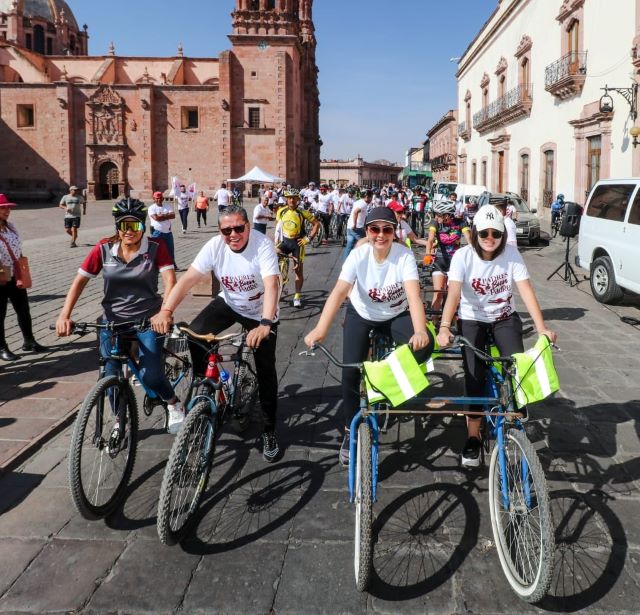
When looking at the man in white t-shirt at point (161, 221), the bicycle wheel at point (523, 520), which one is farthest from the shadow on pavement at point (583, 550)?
the man in white t-shirt at point (161, 221)

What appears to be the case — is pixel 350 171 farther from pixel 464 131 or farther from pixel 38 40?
pixel 464 131

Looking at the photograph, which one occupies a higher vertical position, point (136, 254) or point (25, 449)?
point (136, 254)

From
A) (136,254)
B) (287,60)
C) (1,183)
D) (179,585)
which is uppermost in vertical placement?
(287,60)

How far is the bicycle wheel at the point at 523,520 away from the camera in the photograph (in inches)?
110

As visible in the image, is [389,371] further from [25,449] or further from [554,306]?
[554,306]

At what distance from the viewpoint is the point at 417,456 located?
14.8 feet

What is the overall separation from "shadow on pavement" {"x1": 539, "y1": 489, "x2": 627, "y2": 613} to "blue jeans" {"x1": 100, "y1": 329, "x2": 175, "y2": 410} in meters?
2.62

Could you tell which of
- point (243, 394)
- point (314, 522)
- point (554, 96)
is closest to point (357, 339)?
point (243, 394)

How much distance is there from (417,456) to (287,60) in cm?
5072

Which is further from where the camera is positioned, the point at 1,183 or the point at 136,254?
the point at 1,183

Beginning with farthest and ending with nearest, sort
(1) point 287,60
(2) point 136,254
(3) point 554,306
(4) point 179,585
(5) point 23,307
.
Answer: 1. (1) point 287,60
2. (3) point 554,306
3. (5) point 23,307
4. (2) point 136,254
5. (4) point 179,585

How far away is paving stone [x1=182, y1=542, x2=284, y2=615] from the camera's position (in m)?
2.89

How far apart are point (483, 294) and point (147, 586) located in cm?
270

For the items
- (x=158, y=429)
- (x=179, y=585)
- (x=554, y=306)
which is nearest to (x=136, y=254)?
(x=158, y=429)
